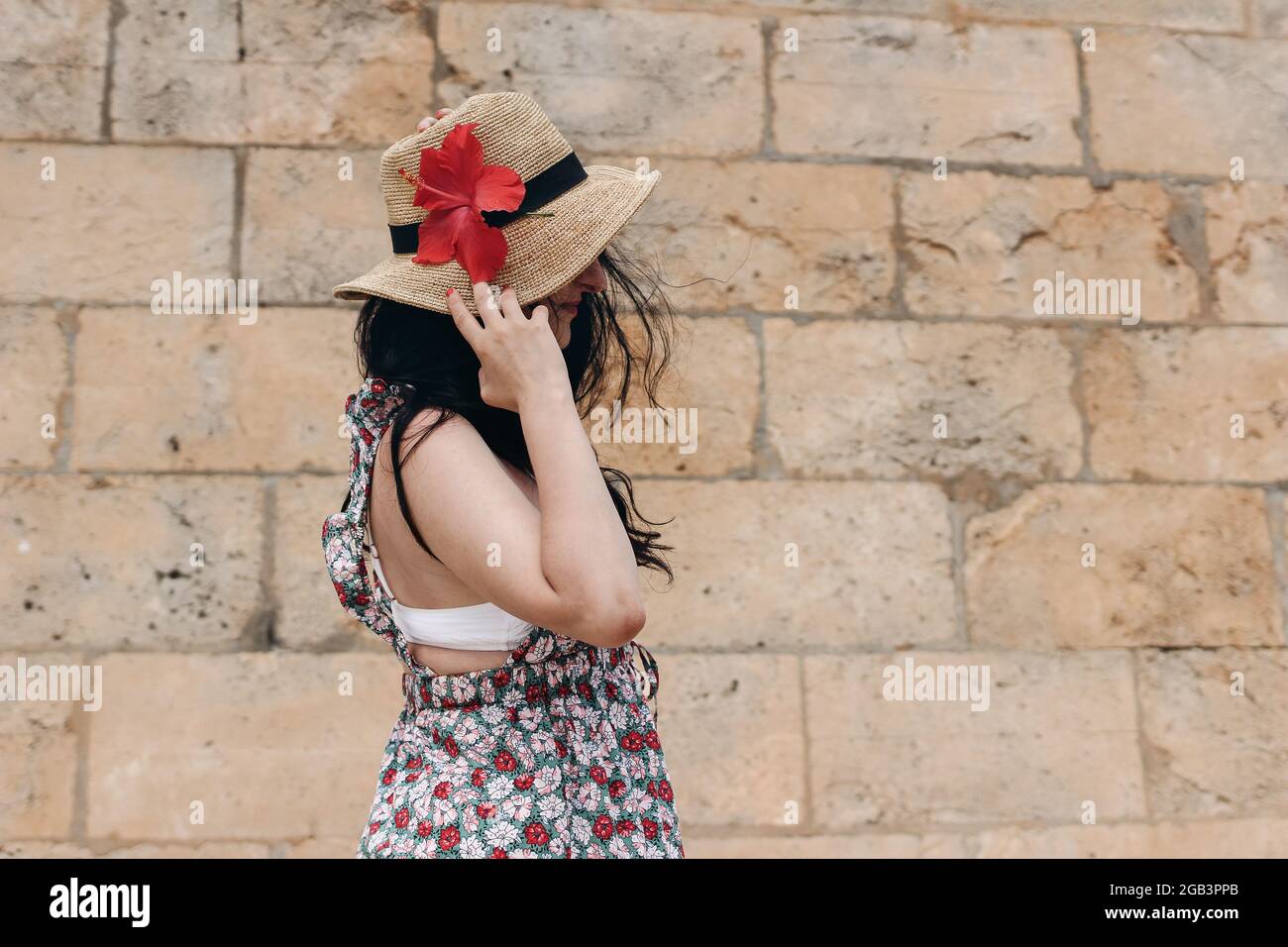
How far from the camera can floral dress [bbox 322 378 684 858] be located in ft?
5.05

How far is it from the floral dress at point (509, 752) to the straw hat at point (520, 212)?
6.3 inches

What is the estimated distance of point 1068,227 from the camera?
3771 millimetres

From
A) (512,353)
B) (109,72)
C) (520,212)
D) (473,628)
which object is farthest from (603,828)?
(109,72)

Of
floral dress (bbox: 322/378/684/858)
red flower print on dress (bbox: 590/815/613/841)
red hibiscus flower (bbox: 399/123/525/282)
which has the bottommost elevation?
red flower print on dress (bbox: 590/815/613/841)

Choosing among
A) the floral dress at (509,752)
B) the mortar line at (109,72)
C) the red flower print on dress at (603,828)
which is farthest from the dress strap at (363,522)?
the mortar line at (109,72)

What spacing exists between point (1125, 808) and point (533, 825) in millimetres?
2508

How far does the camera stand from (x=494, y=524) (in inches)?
56.6

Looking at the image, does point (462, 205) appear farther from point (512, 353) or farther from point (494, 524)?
point (494, 524)

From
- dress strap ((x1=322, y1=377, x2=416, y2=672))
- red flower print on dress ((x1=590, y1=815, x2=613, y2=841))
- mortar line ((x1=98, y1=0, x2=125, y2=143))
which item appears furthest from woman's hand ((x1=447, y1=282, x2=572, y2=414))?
mortar line ((x1=98, y1=0, x2=125, y2=143))

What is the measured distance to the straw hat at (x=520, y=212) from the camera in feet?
5.36

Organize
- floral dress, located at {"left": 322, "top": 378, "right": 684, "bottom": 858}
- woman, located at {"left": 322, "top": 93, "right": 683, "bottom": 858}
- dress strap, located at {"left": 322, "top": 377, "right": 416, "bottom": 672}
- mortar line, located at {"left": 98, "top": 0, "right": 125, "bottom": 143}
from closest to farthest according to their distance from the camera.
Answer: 1. woman, located at {"left": 322, "top": 93, "right": 683, "bottom": 858}
2. floral dress, located at {"left": 322, "top": 378, "right": 684, "bottom": 858}
3. dress strap, located at {"left": 322, "top": 377, "right": 416, "bottom": 672}
4. mortar line, located at {"left": 98, "top": 0, "right": 125, "bottom": 143}

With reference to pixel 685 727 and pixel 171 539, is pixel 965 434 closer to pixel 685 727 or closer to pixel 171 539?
pixel 685 727

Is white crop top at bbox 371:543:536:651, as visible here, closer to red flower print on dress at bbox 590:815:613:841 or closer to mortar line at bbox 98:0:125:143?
red flower print on dress at bbox 590:815:613:841

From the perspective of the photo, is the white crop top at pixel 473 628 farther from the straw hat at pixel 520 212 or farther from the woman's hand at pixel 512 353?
the straw hat at pixel 520 212
